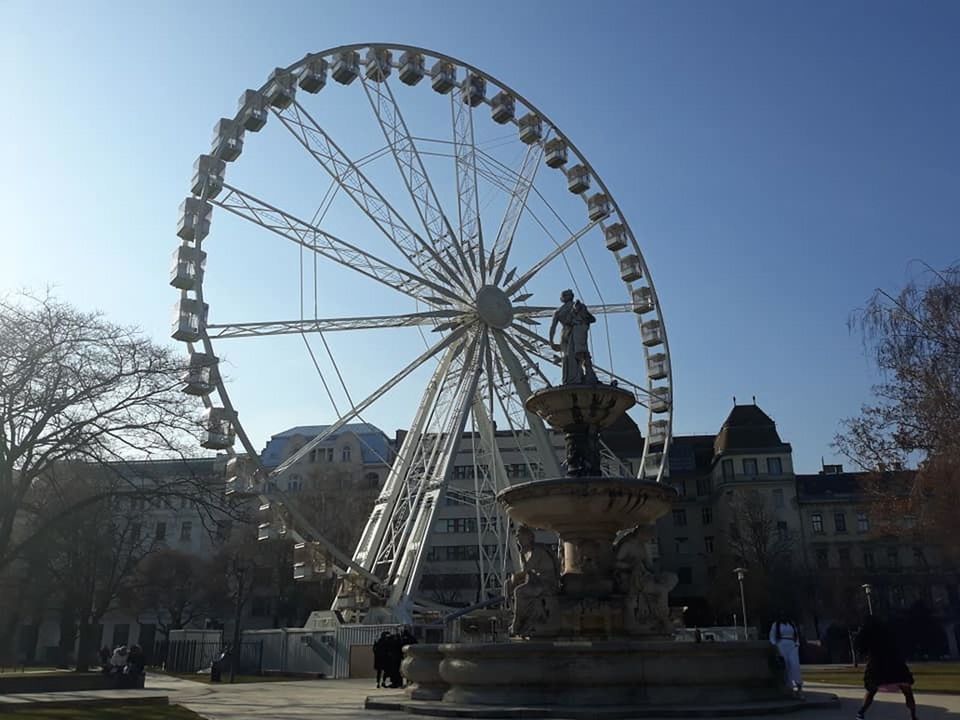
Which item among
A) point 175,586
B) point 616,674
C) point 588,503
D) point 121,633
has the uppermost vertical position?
point 588,503

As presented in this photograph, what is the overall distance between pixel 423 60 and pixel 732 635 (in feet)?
76.2

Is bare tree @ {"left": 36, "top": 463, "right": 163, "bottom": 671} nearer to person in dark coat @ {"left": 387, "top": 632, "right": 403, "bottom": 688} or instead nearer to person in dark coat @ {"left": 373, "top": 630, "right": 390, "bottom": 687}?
person in dark coat @ {"left": 373, "top": 630, "right": 390, "bottom": 687}

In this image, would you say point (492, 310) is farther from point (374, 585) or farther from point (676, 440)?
Result: point (676, 440)

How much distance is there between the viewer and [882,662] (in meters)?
11.0

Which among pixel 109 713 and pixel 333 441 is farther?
pixel 333 441

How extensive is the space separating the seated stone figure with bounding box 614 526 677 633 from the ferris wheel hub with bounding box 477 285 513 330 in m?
15.4

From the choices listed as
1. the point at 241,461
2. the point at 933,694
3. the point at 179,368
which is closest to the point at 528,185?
the point at 241,461

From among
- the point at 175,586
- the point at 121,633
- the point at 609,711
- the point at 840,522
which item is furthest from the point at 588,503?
the point at 121,633

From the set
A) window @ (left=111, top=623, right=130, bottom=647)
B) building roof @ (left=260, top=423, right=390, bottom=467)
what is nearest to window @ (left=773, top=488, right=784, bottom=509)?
building roof @ (left=260, top=423, right=390, bottom=467)

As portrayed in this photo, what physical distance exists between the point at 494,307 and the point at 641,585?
16.7 m

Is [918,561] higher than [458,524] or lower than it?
lower

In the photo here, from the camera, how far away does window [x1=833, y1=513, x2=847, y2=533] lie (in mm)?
65125

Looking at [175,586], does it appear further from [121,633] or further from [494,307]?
[494,307]

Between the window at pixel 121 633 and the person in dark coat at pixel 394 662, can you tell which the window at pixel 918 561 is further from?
the window at pixel 121 633
